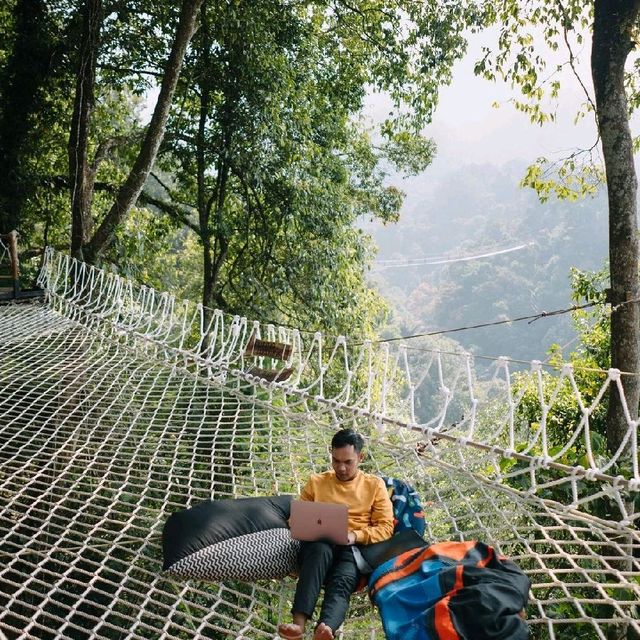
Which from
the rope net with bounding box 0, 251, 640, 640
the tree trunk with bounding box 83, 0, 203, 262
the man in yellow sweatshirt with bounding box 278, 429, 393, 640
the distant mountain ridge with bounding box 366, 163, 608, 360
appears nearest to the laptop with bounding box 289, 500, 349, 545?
the man in yellow sweatshirt with bounding box 278, 429, 393, 640

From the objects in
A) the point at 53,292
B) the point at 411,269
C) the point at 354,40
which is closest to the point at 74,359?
the point at 53,292

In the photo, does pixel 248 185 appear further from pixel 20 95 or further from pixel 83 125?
pixel 20 95

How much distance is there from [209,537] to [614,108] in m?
2.12

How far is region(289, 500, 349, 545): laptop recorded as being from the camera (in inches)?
57.3

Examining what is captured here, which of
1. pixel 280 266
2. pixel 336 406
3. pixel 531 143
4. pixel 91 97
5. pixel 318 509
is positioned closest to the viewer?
pixel 318 509

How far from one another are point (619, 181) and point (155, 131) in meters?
2.90

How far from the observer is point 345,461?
1.62m

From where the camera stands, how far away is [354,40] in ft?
18.0

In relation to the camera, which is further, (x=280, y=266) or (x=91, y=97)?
(x=280, y=266)

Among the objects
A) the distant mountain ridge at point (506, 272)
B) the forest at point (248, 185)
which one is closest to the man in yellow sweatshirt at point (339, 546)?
the forest at point (248, 185)

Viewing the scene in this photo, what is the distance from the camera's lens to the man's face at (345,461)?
5.28 ft

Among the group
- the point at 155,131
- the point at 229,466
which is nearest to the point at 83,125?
the point at 155,131

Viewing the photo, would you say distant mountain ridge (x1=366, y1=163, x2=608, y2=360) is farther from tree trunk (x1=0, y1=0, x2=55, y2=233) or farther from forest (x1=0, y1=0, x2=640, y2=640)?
tree trunk (x1=0, y1=0, x2=55, y2=233)

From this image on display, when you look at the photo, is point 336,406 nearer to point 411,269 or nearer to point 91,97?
point 91,97
